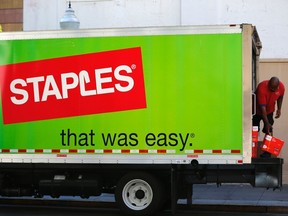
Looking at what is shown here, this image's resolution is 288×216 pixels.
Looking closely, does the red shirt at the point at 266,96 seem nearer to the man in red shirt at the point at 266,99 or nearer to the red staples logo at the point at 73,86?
the man in red shirt at the point at 266,99

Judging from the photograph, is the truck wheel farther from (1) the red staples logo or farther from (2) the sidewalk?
(2) the sidewalk

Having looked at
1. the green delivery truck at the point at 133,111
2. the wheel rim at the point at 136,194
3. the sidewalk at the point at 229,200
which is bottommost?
the sidewalk at the point at 229,200

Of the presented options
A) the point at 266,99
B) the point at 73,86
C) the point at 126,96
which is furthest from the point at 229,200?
the point at 73,86

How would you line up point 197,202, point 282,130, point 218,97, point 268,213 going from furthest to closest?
1. point 282,130
2. point 197,202
3. point 268,213
4. point 218,97

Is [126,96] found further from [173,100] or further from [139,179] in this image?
[139,179]

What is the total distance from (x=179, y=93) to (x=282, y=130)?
6532 millimetres

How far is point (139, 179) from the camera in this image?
11.1 meters

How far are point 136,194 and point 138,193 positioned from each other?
0.04m

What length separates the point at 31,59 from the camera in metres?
11.2

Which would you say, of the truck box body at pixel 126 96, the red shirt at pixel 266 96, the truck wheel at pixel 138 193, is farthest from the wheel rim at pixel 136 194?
the red shirt at pixel 266 96

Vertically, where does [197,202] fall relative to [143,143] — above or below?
below

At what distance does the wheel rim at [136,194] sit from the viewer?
11.1 m

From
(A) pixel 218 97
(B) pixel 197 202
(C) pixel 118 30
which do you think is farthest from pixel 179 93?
(B) pixel 197 202

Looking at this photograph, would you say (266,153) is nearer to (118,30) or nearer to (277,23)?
(118,30)
